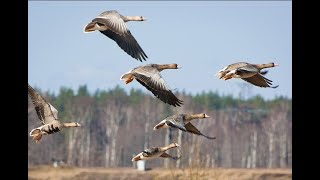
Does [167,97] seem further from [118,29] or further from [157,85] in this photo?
[118,29]

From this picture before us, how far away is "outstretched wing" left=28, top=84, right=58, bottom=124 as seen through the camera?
8648 millimetres

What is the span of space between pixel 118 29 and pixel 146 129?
161 ft

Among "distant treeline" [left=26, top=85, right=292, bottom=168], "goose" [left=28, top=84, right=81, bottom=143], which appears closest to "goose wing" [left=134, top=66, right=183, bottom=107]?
"goose" [left=28, top=84, right=81, bottom=143]

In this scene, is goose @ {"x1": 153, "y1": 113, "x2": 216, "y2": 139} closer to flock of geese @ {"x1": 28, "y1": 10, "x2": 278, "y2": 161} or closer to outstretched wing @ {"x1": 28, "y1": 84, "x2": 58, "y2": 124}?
flock of geese @ {"x1": 28, "y1": 10, "x2": 278, "y2": 161}

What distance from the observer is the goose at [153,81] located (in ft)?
28.6

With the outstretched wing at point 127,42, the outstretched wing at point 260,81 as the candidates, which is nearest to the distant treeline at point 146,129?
the outstretched wing at point 127,42

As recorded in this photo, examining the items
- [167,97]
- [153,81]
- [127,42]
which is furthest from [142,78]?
[127,42]

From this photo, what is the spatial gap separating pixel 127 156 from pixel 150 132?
221 cm

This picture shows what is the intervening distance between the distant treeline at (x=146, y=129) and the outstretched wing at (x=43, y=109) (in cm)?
4168

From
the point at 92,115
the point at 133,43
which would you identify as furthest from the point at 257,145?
the point at 133,43

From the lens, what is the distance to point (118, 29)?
9.20 meters

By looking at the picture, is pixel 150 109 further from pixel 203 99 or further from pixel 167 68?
pixel 167 68
